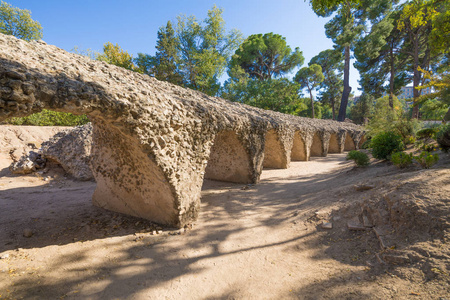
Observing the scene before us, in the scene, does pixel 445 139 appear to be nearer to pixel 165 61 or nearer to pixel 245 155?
pixel 245 155

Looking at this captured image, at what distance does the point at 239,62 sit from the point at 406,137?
65.0 ft

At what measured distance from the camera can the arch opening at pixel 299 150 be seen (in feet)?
33.5

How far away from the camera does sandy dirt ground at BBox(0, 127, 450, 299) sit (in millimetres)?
2086

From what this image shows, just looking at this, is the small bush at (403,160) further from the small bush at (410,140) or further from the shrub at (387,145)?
the small bush at (410,140)

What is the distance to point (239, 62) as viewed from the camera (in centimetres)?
Answer: 2341

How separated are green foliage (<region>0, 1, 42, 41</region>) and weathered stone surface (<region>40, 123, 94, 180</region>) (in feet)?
57.8

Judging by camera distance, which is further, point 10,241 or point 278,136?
Answer: point 278,136

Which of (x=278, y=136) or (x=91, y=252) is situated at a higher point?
(x=278, y=136)

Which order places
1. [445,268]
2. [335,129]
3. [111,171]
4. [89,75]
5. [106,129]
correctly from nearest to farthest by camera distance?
[445,268] < [89,75] < [106,129] < [111,171] < [335,129]

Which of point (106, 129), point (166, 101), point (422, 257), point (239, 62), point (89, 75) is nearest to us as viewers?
point (422, 257)

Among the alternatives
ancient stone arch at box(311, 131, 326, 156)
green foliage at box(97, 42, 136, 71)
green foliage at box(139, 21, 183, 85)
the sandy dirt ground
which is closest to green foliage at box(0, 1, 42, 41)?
green foliage at box(97, 42, 136, 71)

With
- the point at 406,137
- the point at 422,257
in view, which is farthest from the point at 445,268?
the point at 406,137

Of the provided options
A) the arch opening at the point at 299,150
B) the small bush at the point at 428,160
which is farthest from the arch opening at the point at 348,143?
the small bush at the point at 428,160

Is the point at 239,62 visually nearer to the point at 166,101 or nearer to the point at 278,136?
the point at 278,136
